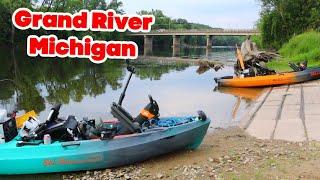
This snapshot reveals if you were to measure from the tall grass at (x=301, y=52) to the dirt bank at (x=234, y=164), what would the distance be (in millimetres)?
18222

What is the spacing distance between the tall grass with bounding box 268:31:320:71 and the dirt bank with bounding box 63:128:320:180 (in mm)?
18222

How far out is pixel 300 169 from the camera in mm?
8898

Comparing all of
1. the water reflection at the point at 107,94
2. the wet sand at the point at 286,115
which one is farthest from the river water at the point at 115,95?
the wet sand at the point at 286,115

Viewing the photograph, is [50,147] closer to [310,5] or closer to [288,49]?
[288,49]

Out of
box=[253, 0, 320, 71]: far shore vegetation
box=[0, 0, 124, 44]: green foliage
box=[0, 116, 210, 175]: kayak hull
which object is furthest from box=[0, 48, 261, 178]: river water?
box=[0, 0, 124, 44]: green foliage

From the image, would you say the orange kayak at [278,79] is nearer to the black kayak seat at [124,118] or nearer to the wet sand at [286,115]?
the wet sand at [286,115]

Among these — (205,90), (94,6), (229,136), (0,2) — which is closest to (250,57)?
(205,90)

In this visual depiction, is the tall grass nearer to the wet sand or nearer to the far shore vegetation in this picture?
the far shore vegetation

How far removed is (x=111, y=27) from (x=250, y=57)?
31.7ft

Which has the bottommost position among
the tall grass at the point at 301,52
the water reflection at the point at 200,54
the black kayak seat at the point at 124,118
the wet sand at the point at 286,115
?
the wet sand at the point at 286,115

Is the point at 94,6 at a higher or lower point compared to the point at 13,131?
higher

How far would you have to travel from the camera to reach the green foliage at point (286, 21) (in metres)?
44.2

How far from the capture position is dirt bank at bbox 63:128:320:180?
889 cm

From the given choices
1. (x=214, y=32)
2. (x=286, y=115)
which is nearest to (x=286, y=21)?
(x=286, y=115)
